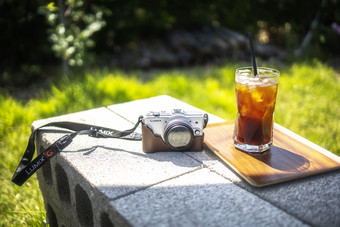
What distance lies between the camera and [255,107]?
142 cm

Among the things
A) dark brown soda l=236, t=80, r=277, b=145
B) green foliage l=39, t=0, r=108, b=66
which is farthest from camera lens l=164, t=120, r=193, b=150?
green foliage l=39, t=0, r=108, b=66

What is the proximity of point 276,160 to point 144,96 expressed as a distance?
6.82ft

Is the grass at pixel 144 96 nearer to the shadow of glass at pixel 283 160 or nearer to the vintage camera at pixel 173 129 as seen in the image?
the vintage camera at pixel 173 129

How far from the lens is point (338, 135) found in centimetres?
278

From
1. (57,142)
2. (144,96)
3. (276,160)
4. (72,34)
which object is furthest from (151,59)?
(276,160)

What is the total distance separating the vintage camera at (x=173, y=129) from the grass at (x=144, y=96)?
37.2 inches

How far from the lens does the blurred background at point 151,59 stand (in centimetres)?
289

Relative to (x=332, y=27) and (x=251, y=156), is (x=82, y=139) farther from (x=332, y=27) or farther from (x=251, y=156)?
(x=332, y=27)

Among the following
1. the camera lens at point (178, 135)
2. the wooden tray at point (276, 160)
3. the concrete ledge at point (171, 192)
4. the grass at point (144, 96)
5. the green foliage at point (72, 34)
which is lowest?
the grass at point (144, 96)

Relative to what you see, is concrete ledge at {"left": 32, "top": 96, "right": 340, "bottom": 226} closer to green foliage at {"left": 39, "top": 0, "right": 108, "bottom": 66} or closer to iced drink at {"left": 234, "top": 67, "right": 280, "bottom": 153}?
iced drink at {"left": 234, "top": 67, "right": 280, "bottom": 153}

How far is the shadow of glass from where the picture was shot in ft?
4.25

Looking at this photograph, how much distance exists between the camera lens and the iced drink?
221mm

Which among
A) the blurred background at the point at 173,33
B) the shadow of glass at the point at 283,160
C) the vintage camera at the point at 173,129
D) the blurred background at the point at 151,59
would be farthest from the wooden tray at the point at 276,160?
the blurred background at the point at 173,33

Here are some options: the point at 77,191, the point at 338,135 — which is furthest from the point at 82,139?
the point at 338,135
